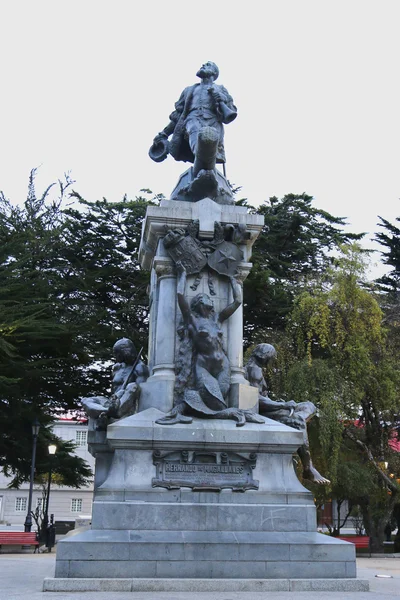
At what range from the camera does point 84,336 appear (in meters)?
24.5

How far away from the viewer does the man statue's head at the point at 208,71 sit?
1233cm

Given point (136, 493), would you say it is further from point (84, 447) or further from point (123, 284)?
point (84, 447)

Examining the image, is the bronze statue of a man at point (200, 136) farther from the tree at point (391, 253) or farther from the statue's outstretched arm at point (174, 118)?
the tree at point (391, 253)

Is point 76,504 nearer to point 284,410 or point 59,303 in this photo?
point 59,303

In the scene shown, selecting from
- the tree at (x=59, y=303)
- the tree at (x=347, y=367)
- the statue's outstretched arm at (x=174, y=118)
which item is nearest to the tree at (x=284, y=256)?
the tree at (x=347, y=367)

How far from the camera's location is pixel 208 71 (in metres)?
12.3

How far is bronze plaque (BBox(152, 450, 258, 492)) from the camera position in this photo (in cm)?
859

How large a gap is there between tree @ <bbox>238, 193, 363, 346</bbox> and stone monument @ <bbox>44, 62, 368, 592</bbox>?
1344cm

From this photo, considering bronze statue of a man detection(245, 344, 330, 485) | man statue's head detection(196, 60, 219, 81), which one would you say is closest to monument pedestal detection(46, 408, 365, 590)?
bronze statue of a man detection(245, 344, 330, 485)

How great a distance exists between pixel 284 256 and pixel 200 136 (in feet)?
59.4

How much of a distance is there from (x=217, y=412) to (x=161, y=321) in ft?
5.07

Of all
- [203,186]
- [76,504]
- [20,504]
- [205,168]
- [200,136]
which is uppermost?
[200,136]

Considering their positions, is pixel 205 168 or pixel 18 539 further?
pixel 18 539

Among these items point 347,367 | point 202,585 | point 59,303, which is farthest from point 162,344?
point 59,303
